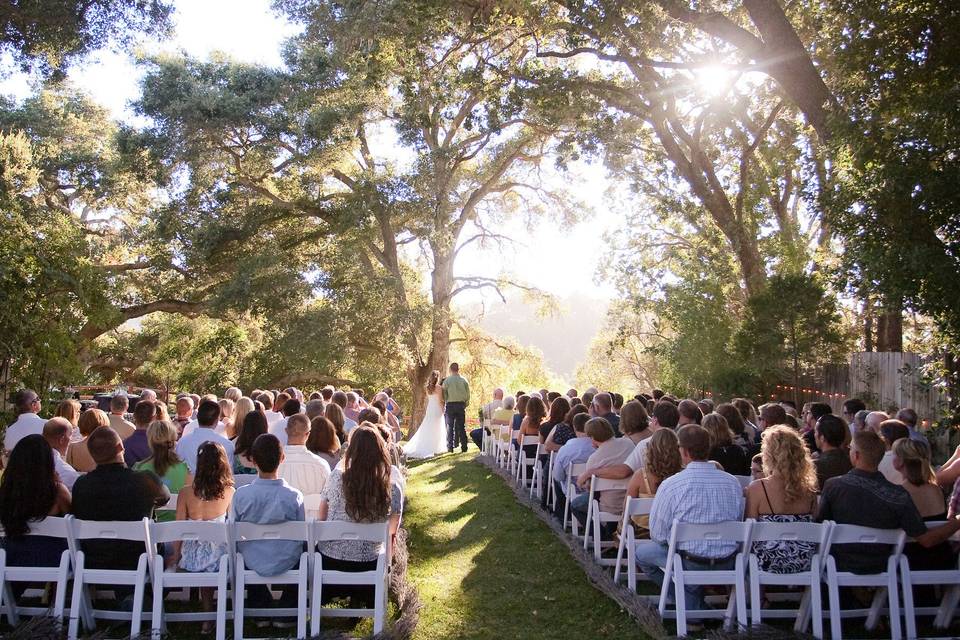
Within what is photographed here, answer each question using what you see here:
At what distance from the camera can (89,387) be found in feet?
79.9

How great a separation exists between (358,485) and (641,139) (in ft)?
45.9

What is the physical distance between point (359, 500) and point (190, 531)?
0.91 meters

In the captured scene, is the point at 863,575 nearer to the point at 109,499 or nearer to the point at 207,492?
the point at 207,492

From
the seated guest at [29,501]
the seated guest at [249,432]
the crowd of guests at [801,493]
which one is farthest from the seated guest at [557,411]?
the seated guest at [29,501]

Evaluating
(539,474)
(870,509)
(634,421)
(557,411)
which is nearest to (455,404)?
(539,474)

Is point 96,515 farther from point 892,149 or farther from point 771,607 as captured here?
point 892,149

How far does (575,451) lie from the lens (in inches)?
282

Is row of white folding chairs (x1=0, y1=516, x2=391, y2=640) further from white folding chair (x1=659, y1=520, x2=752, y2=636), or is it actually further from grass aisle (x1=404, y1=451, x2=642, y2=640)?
white folding chair (x1=659, y1=520, x2=752, y2=636)

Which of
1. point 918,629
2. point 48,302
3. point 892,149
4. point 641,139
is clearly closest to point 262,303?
point 48,302

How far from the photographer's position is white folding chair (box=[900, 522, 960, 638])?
4379mm

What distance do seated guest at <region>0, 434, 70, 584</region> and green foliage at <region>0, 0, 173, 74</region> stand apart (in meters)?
9.24

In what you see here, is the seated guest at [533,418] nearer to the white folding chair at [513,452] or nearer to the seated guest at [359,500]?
the white folding chair at [513,452]

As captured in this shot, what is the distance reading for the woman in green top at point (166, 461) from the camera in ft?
18.2

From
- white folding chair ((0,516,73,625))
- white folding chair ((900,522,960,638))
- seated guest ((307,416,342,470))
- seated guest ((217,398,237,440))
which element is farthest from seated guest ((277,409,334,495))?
white folding chair ((900,522,960,638))
